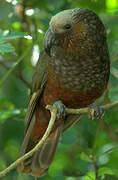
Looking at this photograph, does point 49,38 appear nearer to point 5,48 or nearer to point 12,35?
point 12,35

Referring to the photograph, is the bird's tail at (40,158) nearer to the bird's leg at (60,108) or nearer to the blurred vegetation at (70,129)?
the blurred vegetation at (70,129)

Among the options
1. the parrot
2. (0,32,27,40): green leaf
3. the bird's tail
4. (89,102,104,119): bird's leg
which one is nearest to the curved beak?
the parrot

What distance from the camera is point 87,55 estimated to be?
354cm

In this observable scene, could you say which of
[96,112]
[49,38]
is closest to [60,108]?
[96,112]

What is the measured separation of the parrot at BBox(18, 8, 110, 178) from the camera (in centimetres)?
348

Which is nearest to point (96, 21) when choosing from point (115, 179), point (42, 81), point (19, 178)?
point (42, 81)

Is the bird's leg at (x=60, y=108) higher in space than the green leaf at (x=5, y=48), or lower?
lower

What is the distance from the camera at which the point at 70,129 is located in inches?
164

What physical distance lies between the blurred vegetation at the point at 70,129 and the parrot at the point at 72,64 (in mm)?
209

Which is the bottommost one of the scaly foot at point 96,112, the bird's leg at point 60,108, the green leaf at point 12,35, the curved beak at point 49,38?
the scaly foot at point 96,112

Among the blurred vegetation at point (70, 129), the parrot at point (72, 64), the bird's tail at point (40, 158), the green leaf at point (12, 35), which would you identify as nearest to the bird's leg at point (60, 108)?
the parrot at point (72, 64)

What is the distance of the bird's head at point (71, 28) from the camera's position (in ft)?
11.3

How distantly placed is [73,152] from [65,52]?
4.67 feet

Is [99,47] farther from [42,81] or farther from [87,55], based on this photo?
[42,81]
